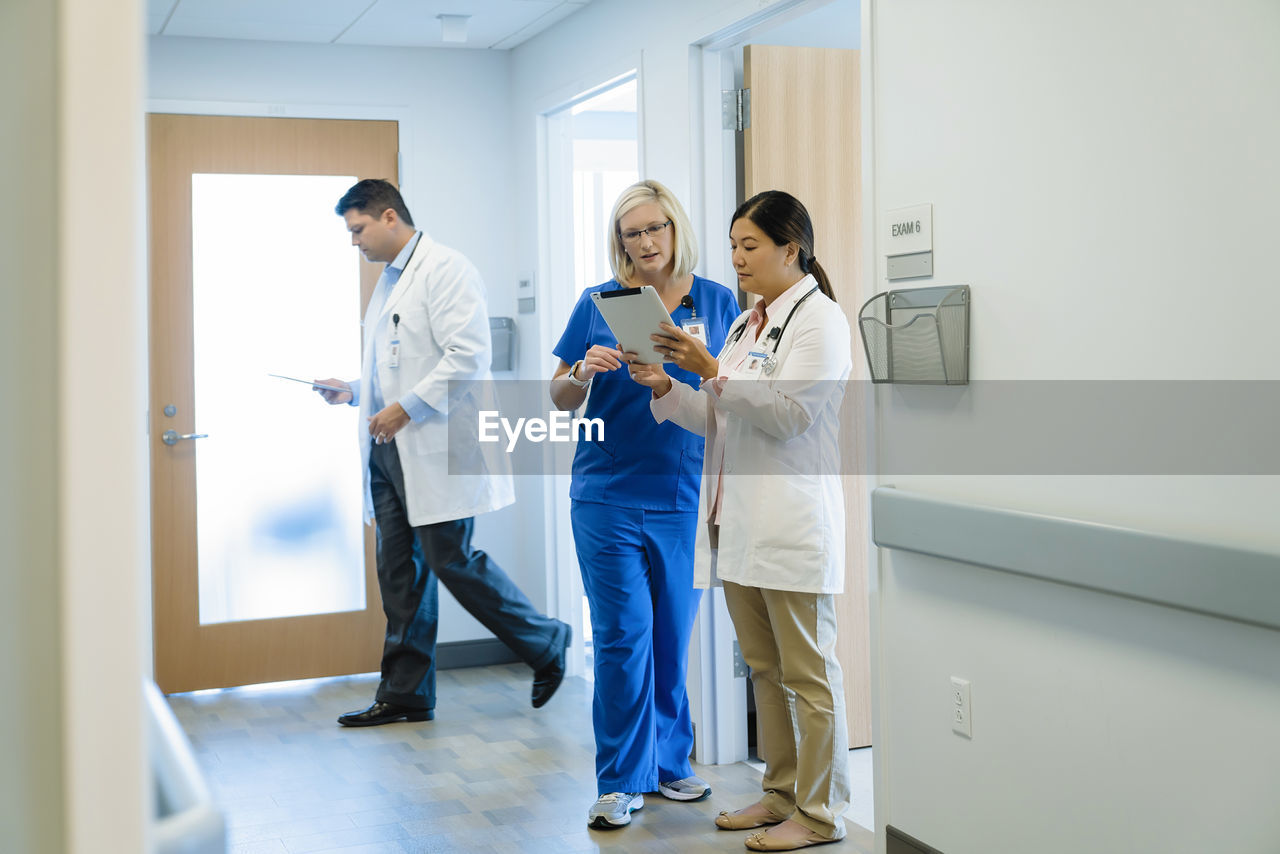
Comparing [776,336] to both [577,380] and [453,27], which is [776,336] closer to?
[577,380]

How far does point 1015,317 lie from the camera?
81.9 inches

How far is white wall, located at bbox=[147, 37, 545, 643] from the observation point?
4.34 metres

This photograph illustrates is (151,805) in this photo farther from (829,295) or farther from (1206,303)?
(829,295)

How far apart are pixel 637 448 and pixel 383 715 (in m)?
1.60

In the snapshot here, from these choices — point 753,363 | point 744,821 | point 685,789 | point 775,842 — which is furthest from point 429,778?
point 753,363

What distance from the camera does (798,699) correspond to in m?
2.59

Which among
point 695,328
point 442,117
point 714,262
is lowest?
point 695,328

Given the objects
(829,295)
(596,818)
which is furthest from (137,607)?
(596,818)

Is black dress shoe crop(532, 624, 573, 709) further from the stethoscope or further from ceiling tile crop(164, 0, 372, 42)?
ceiling tile crop(164, 0, 372, 42)

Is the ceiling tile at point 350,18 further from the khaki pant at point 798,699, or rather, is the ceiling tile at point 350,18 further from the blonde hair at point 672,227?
the khaki pant at point 798,699

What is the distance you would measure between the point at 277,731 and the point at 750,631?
1.93 m

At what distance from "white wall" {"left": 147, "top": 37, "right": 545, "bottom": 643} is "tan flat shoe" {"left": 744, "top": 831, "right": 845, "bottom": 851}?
2.10m

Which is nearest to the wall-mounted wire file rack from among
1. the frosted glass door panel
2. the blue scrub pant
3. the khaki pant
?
the khaki pant

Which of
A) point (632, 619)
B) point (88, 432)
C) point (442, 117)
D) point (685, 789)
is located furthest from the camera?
point (442, 117)
